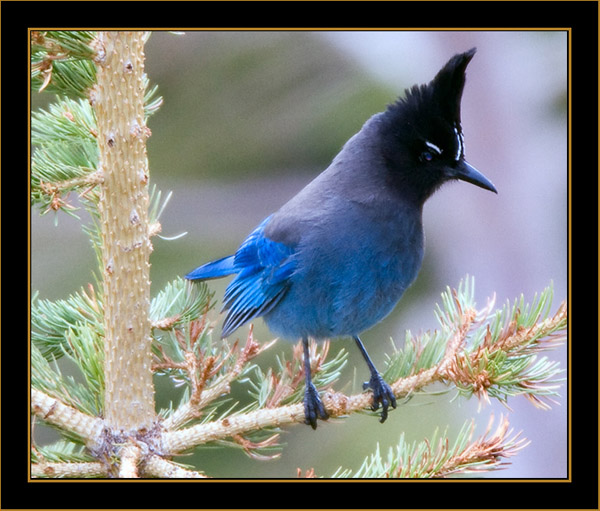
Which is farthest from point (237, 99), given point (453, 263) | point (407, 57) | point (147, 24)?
point (147, 24)

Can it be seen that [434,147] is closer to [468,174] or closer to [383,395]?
[468,174]

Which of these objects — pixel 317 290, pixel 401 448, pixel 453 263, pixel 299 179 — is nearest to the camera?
pixel 401 448

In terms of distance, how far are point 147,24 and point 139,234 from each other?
0.47 meters

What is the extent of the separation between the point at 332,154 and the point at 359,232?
3.95m

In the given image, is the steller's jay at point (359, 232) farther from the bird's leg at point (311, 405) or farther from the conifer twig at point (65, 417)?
the conifer twig at point (65, 417)

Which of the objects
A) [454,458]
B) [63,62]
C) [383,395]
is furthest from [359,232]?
[63,62]

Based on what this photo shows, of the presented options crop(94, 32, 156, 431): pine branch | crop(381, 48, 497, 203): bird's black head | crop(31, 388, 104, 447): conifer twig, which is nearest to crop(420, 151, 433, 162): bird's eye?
crop(381, 48, 497, 203): bird's black head

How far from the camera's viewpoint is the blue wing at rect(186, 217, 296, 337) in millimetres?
2520

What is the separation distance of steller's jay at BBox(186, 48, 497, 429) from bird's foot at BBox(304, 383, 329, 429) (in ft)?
0.72

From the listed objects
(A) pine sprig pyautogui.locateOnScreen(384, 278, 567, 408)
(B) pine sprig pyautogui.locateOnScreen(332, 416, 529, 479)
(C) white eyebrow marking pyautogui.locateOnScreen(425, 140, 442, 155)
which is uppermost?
(C) white eyebrow marking pyautogui.locateOnScreen(425, 140, 442, 155)

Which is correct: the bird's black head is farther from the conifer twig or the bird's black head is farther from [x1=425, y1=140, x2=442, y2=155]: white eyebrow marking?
the conifer twig

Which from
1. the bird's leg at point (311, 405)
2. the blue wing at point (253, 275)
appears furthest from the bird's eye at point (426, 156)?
the bird's leg at point (311, 405)

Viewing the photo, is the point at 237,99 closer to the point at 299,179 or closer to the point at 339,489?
the point at 299,179

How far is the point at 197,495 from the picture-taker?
159cm
